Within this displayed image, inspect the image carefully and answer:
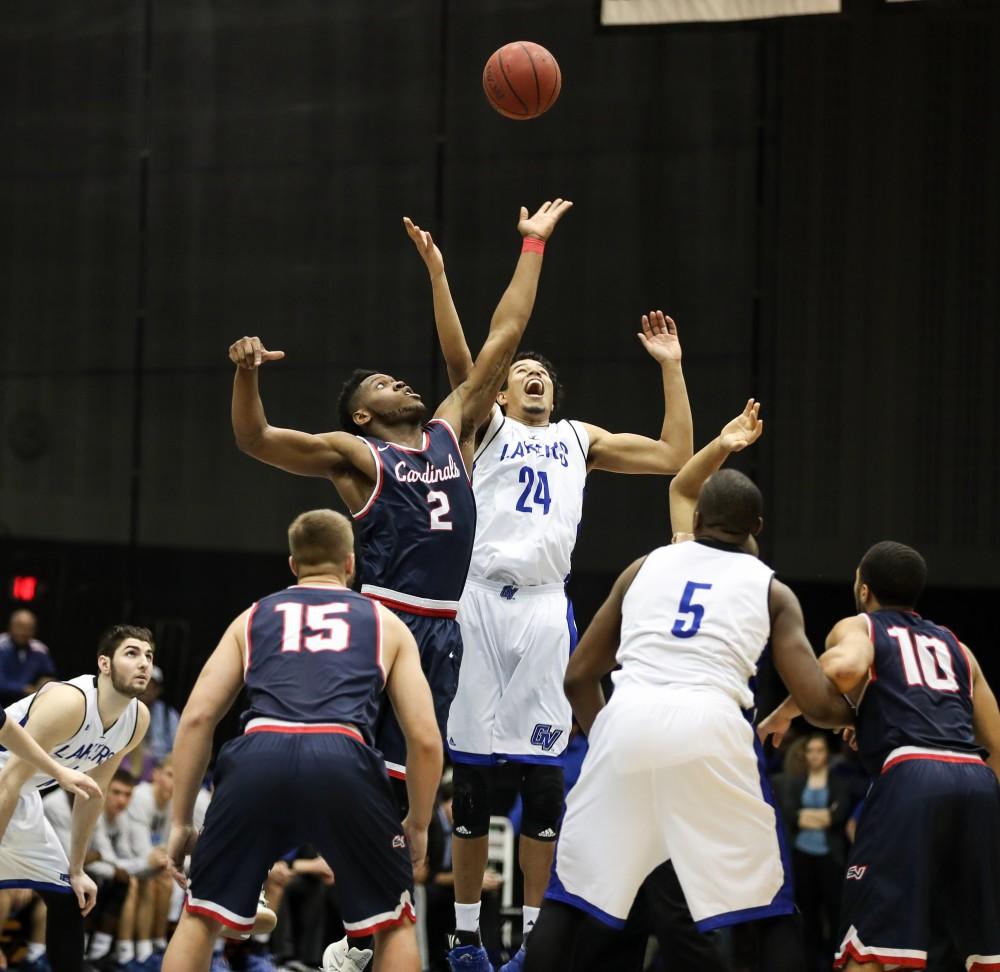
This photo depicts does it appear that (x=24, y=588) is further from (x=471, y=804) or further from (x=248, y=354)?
(x=248, y=354)

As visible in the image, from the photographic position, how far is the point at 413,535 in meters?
6.56

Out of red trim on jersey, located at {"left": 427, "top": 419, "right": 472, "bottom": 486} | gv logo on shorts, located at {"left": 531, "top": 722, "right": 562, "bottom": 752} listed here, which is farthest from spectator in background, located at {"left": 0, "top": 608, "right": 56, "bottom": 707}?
red trim on jersey, located at {"left": 427, "top": 419, "right": 472, "bottom": 486}

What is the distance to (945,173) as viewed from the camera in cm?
1328

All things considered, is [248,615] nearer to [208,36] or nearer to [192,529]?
[192,529]

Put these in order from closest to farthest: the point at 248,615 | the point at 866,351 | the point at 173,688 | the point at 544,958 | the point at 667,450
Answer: the point at 544,958 < the point at 248,615 < the point at 667,450 < the point at 866,351 < the point at 173,688

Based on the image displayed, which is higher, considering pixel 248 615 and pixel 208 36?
pixel 208 36

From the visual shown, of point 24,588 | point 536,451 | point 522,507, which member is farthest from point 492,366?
point 24,588

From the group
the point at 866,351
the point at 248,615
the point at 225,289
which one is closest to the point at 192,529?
the point at 225,289

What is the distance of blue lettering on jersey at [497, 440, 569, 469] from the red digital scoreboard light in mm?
8570

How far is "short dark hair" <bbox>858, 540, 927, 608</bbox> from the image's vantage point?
19.7ft

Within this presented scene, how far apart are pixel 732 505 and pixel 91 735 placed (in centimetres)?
380

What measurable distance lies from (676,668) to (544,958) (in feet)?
3.32

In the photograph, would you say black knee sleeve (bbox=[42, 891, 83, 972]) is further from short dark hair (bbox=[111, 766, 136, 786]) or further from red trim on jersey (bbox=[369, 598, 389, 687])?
short dark hair (bbox=[111, 766, 136, 786])

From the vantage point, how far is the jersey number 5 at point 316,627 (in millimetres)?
5402
